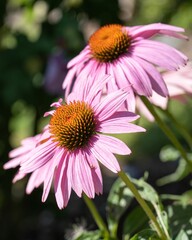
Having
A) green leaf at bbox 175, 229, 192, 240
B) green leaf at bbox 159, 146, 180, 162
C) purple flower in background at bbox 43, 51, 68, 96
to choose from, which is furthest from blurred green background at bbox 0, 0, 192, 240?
green leaf at bbox 175, 229, 192, 240

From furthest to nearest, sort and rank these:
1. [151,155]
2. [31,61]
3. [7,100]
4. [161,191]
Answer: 1. [151,155]
2. [161,191]
3. [31,61]
4. [7,100]

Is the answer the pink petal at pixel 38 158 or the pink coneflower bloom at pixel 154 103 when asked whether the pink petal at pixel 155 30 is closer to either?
the pink coneflower bloom at pixel 154 103

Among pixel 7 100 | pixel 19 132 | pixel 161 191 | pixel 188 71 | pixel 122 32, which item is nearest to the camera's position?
pixel 122 32

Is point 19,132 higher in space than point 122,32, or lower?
higher

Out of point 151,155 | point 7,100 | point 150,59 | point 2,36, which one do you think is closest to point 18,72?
point 7,100

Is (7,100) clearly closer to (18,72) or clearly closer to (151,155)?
(18,72)

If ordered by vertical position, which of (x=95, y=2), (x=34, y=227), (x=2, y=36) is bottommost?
(x=34, y=227)

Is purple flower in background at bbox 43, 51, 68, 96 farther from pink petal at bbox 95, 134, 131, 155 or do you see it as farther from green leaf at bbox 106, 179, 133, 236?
pink petal at bbox 95, 134, 131, 155

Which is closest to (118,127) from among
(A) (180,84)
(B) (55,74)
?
(A) (180,84)
